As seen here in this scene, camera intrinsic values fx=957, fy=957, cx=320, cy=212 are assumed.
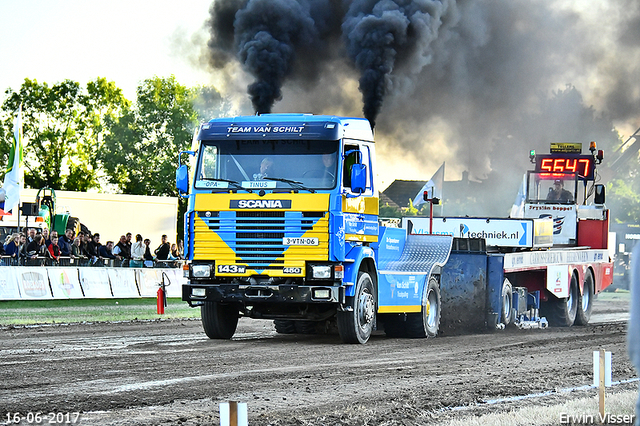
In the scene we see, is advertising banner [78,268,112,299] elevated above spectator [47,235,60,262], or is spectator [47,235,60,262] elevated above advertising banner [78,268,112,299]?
spectator [47,235,60,262]

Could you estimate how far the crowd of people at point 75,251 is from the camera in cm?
2248

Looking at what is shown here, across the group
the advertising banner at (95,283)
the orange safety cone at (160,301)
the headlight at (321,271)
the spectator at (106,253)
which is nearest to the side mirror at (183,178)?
the headlight at (321,271)

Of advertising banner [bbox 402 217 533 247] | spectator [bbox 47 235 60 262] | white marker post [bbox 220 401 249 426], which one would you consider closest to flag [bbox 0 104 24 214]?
spectator [bbox 47 235 60 262]

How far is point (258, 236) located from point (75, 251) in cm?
1221

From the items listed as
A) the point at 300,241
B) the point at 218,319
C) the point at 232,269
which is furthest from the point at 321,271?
the point at 218,319

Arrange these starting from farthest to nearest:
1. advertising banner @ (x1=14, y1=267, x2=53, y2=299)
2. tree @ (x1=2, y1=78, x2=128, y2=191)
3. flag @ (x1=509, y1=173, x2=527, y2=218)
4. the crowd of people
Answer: tree @ (x1=2, y1=78, x2=128, y2=191) < flag @ (x1=509, y1=173, x2=527, y2=218) < the crowd of people < advertising banner @ (x1=14, y1=267, x2=53, y2=299)

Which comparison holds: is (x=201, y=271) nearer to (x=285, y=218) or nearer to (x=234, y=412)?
(x=285, y=218)

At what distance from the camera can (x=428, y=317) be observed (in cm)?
1578

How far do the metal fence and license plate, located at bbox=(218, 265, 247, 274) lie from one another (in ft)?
32.4

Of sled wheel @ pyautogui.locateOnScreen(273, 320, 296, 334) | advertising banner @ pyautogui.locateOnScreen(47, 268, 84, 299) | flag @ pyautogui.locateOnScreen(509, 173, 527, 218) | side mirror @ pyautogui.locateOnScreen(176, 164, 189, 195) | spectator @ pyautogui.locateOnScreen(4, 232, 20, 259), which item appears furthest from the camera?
spectator @ pyautogui.locateOnScreen(4, 232, 20, 259)

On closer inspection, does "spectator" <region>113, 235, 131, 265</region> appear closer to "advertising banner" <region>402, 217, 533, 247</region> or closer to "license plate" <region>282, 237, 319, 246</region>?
"advertising banner" <region>402, 217, 533, 247</region>

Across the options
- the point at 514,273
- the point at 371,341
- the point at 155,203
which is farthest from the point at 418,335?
the point at 155,203

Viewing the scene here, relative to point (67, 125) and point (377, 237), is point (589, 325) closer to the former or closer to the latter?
point (377, 237)

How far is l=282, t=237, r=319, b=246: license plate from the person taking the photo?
1312 cm
